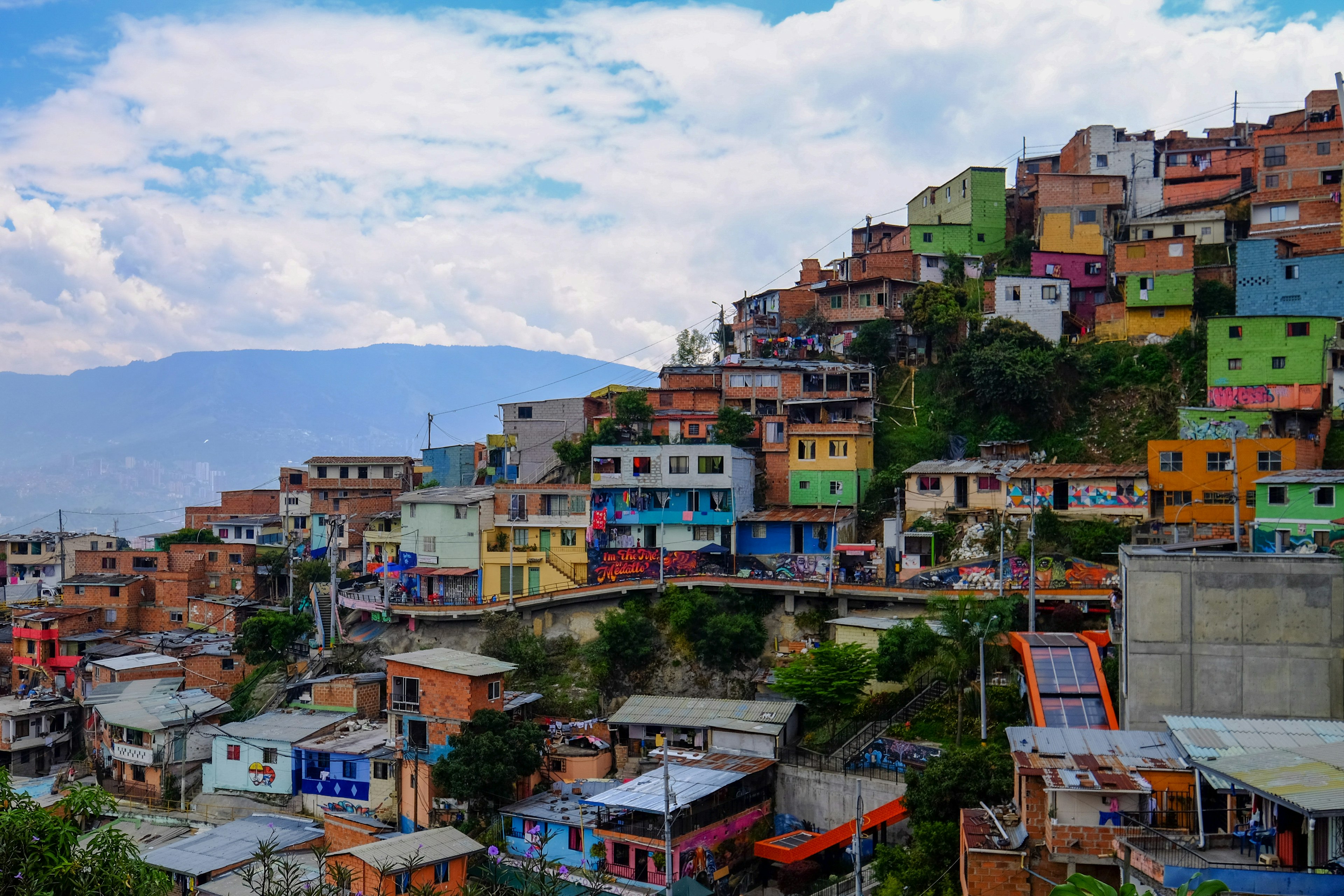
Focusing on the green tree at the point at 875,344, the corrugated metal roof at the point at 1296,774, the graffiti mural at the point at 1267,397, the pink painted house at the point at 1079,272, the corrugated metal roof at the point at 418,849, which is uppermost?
the pink painted house at the point at 1079,272

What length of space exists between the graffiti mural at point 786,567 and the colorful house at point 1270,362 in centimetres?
1756

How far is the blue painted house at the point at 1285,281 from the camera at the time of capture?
158 feet

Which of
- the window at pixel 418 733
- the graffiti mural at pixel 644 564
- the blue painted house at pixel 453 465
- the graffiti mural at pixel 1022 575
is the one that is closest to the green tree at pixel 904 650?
the graffiti mural at pixel 1022 575

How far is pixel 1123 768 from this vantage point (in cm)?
2233

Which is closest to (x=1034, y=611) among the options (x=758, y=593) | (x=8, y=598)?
(x=758, y=593)

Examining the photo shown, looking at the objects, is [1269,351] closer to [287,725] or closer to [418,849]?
[418,849]

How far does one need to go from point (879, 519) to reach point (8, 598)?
182 feet

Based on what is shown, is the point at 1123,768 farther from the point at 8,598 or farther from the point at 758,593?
the point at 8,598

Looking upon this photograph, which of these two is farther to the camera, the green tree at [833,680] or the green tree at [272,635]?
the green tree at [272,635]

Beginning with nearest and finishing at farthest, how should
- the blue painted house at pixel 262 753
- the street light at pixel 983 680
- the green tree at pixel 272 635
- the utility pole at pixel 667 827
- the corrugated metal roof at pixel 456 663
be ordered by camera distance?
the utility pole at pixel 667 827
the street light at pixel 983 680
the corrugated metal roof at pixel 456 663
the blue painted house at pixel 262 753
the green tree at pixel 272 635

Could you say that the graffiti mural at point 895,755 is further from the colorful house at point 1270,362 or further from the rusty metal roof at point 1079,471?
the colorful house at point 1270,362

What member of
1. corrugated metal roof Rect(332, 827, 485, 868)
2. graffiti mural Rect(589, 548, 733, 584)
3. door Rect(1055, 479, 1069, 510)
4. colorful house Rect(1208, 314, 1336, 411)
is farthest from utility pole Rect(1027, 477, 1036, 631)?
corrugated metal roof Rect(332, 827, 485, 868)

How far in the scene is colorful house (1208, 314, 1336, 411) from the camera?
147ft

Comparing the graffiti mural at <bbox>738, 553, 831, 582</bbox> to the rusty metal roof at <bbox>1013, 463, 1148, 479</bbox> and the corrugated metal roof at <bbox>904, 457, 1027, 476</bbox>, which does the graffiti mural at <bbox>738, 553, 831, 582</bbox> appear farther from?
the rusty metal roof at <bbox>1013, 463, 1148, 479</bbox>
